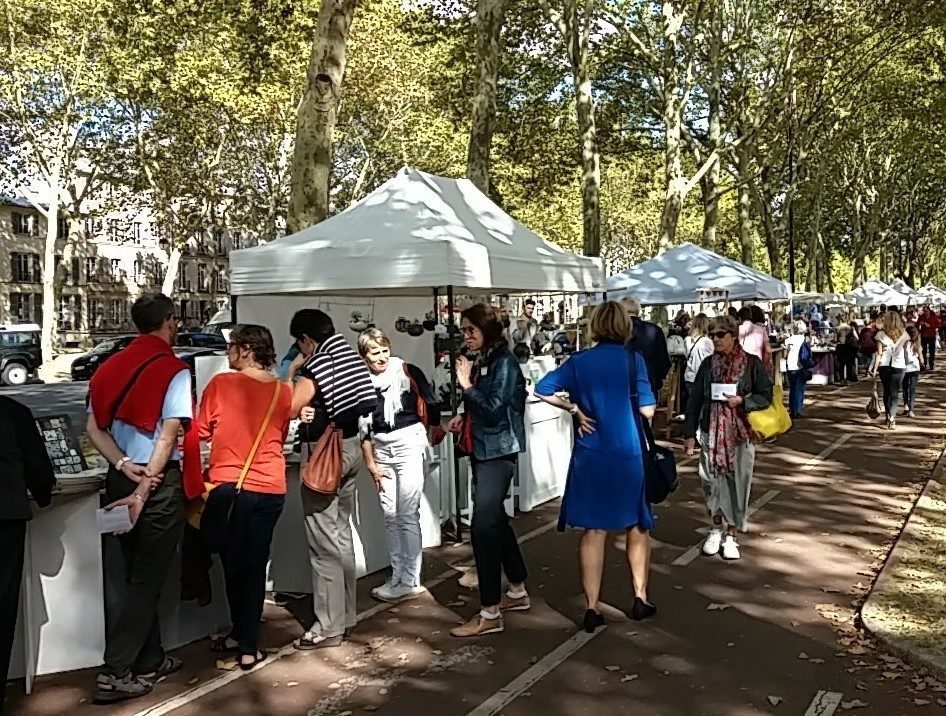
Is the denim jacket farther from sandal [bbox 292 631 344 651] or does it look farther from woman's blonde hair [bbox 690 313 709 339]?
woman's blonde hair [bbox 690 313 709 339]

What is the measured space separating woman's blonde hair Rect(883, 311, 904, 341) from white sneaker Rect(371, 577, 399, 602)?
38.4 feet

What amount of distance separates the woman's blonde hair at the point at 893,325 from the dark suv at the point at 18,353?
86.8ft

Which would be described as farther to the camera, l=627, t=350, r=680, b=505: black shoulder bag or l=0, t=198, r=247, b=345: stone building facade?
l=0, t=198, r=247, b=345: stone building facade

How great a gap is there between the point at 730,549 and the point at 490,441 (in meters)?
2.68

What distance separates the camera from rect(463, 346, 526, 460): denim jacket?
6.45 metres

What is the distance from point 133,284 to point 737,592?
3209 inches

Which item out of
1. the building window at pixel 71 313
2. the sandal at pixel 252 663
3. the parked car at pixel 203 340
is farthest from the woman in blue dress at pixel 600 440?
the building window at pixel 71 313

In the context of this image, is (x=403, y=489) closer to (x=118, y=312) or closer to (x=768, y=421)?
(x=768, y=421)

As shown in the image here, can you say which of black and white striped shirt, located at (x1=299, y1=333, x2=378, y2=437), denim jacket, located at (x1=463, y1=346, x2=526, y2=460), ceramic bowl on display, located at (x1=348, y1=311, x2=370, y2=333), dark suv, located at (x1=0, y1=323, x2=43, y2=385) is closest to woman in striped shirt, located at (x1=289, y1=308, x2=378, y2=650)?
black and white striped shirt, located at (x1=299, y1=333, x2=378, y2=437)

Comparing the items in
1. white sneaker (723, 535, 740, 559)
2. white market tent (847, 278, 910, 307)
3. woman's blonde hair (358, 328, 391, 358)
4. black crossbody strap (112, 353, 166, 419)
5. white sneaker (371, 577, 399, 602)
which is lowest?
white sneaker (371, 577, 399, 602)

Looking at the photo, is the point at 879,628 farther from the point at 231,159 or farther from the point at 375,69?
the point at 231,159

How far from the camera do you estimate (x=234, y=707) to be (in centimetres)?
539

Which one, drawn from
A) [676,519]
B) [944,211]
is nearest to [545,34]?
[676,519]

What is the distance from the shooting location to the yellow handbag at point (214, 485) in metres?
5.77
